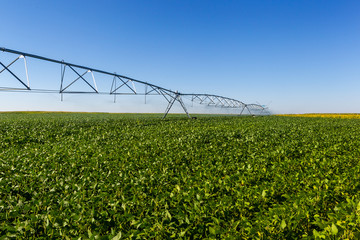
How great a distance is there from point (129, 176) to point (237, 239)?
406 cm

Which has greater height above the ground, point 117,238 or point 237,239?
point 117,238

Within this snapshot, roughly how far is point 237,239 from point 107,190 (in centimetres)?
337

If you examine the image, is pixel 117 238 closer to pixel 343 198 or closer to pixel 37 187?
pixel 37 187

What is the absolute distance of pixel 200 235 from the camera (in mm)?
3311

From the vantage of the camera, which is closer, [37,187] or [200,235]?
[200,235]

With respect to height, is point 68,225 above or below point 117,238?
below

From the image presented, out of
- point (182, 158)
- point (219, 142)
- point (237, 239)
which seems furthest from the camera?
point (219, 142)

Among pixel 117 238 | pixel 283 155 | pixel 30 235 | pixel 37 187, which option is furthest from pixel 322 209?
pixel 37 187

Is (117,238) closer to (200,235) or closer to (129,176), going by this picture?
(200,235)

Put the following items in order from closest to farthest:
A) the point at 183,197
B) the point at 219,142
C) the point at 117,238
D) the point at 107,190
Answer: the point at 117,238 < the point at 183,197 < the point at 107,190 < the point at 219,142

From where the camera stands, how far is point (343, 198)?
4520mm

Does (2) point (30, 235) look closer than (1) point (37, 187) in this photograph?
Yes

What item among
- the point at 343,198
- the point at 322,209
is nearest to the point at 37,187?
the point at 322,209

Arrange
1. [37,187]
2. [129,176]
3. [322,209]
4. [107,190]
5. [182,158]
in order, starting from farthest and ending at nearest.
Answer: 1. [182,158]
2. [129,176]
3. [37,187]
4. [107,190]
5. [322,209]
